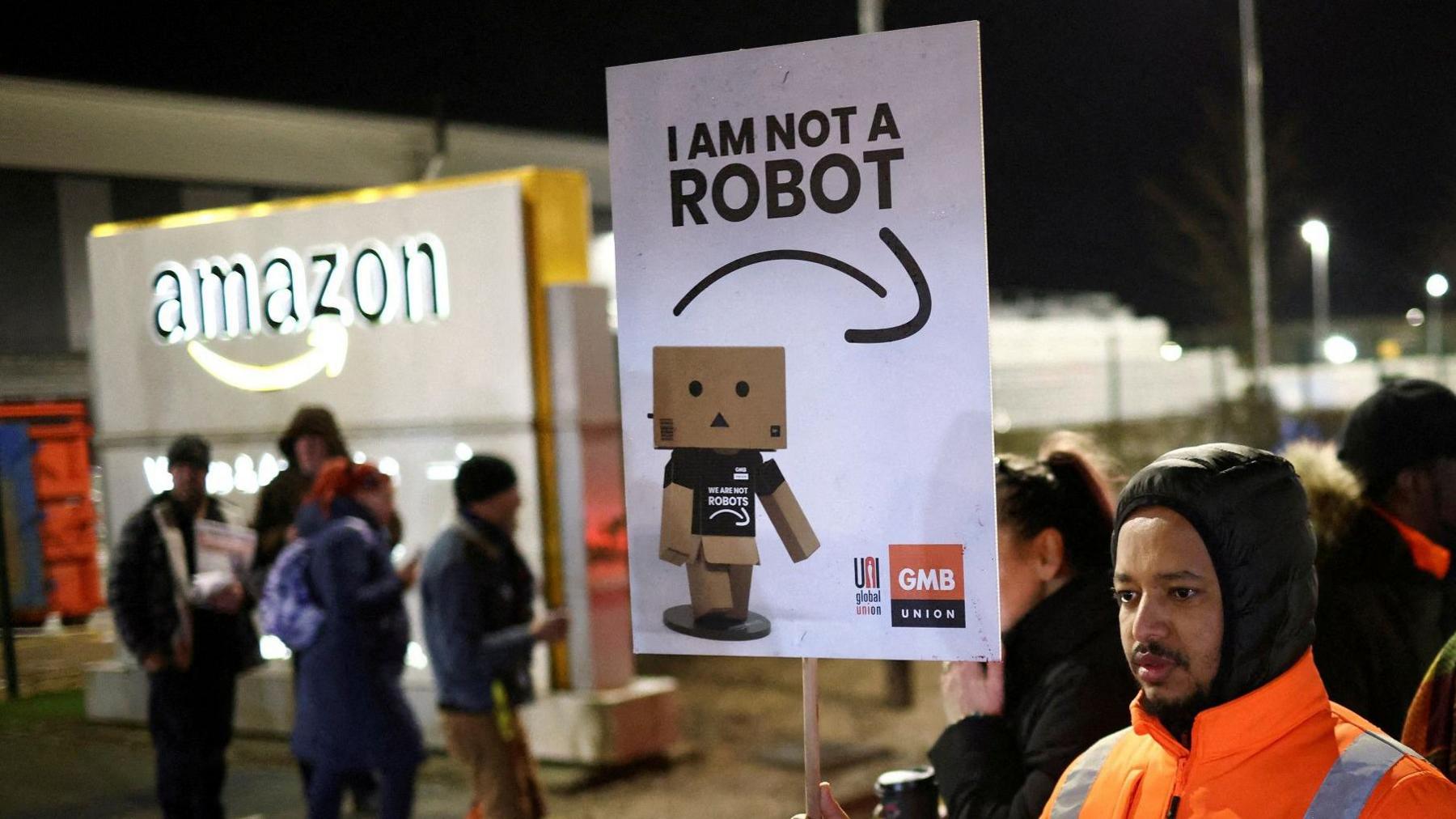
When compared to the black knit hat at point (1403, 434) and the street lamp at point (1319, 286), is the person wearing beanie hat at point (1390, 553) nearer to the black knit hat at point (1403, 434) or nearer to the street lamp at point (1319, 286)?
the black knit hat at point (1403, 434)

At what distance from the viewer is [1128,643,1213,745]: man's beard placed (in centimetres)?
181

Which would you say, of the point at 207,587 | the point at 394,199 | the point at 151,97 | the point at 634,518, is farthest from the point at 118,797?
the point at 634,518

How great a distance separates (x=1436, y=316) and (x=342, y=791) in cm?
1486

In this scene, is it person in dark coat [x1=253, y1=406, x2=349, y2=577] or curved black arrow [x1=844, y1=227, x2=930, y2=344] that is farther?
person in dark coat [x1=253, y1=406, x2=349, y2=577]

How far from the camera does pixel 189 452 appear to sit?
5891mm

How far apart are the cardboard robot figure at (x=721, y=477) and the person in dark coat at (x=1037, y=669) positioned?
62cm

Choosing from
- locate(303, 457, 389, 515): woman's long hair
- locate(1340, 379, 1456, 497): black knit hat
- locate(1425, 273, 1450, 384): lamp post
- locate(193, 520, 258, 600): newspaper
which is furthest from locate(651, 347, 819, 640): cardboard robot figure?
locate(1425, 273, 1450, 384): lamp post

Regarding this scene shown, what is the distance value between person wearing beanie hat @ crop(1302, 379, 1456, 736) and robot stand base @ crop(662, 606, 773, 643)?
149 cm

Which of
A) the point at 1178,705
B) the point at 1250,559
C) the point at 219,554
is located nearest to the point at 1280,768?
the point at 1178,705

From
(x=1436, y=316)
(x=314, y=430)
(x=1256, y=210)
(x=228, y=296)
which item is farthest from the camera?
(x=1256, y=210)

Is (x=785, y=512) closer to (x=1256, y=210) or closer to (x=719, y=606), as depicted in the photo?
(x=719, y=606)

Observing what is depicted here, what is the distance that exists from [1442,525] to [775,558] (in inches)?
81.9

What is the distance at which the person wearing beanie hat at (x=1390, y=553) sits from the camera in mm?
3057

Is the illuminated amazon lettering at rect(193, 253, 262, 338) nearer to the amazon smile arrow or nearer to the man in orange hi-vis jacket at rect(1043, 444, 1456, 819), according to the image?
the amazon smile arrow
